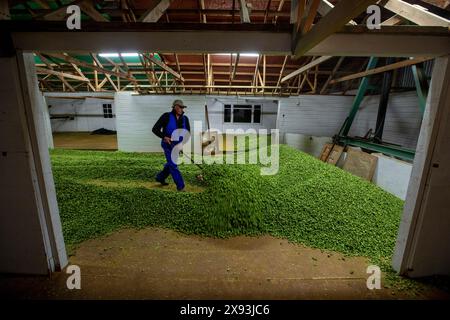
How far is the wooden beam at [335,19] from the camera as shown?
1.01 metres

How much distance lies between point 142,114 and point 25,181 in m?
7.39

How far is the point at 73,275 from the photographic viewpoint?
2123mm

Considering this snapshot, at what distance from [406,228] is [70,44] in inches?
142

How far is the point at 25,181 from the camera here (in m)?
1.89

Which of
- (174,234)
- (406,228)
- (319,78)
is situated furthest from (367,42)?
(319,78)

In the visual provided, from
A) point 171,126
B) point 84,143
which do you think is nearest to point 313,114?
point 171,126

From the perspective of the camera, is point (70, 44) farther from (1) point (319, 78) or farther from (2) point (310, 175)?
(1) point (319, 78)

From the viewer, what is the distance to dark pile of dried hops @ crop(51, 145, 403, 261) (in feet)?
9.23

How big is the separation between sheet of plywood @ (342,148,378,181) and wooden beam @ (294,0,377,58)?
491cm

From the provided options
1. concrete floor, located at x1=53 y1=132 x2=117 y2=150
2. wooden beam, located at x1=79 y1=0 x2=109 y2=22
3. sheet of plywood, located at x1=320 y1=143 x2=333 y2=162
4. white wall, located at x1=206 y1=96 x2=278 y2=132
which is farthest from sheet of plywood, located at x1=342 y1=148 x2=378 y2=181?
concrete floor, located at x1=53 y1=132 x2=117 y2=150

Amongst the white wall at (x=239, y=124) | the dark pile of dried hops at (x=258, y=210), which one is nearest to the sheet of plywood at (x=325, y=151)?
the dark pile of dried hops at (x=258, y=210)

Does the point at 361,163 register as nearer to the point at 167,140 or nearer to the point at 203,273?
the point at 167,140

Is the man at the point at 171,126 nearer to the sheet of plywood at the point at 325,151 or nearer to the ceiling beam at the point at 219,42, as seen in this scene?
the ceiling beam at the point at 219,42

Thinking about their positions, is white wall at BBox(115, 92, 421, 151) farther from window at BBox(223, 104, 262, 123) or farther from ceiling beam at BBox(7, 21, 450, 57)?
ceiling beam at BBox(7, 21, 450, 57)
